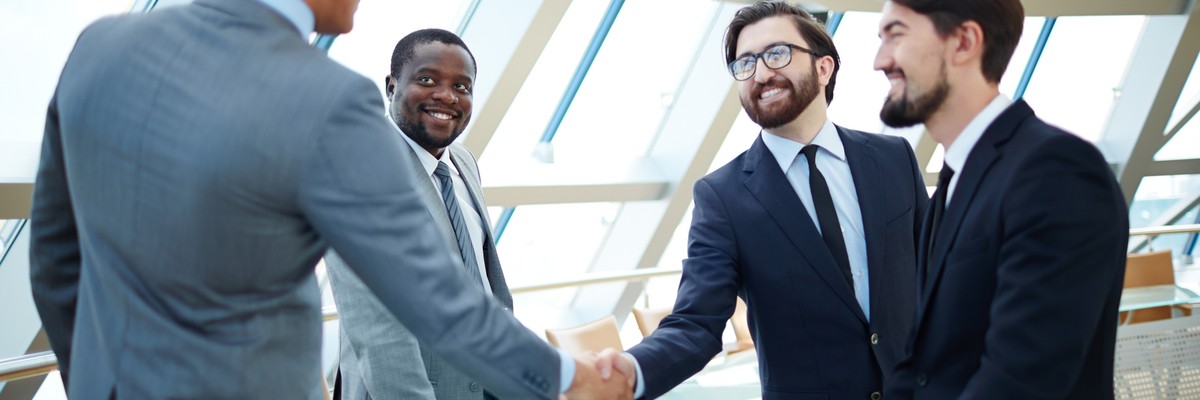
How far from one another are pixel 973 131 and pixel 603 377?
886 mm

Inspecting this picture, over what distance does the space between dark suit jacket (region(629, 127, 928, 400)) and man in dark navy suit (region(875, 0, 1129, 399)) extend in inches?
13.7

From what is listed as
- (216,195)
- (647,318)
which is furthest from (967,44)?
(647,318)

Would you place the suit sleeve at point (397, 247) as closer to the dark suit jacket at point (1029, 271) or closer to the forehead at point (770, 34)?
the dark suit jacket at point (1029, 271)

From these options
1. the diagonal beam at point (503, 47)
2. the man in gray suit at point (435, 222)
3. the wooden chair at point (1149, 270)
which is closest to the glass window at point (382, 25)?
the diagonal beam at point (503, 47)

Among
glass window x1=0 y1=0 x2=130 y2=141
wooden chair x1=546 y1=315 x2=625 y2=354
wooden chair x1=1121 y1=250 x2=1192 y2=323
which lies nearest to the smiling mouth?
wooden chair x1=546 y1=315 x2=625 y2=354

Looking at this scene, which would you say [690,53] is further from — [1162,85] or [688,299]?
[688,299]

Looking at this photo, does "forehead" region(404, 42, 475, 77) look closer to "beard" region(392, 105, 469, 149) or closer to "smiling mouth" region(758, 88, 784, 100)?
"beard" region(392, 105, 469, 149)

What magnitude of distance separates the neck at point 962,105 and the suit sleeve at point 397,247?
2.58 feet

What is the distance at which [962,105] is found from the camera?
1585 millimetres

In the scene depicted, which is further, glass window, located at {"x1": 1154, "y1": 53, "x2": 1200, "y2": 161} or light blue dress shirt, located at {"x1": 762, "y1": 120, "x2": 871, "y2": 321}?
glass window, located at {"x1": 1154, "y1": 53, "x2": 1200, "y2": 161}

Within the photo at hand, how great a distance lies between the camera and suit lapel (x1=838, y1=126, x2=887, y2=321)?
6.78ft

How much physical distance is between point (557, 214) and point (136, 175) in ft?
28.5

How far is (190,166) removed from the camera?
1.26 metres

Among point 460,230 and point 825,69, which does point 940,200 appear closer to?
point 825,69
